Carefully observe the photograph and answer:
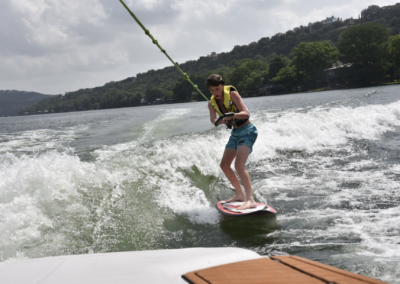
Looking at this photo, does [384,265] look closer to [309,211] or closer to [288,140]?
[309,211]

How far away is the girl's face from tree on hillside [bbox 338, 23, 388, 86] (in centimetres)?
8570

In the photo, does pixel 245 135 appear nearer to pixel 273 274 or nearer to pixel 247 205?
pixel 247 205

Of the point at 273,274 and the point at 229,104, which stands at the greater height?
the point at 229,104

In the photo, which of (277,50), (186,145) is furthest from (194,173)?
(277,50)

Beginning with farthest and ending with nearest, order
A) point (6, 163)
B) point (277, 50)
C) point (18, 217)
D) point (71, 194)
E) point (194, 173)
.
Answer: point (277, 50)
point (194, 173)
point (6, 163)
point (71, 194)
point (18, 217)

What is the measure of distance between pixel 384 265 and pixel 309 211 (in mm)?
2003

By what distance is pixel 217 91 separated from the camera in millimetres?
5605

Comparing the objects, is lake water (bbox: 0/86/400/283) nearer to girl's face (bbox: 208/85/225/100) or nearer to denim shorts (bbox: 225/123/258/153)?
denim shorts (bbox: 225/123/258/153)

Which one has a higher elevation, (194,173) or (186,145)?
(186,145)

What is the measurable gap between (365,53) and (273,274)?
9565 cm

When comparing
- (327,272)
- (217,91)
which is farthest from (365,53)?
(327,272)

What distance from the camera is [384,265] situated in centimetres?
339

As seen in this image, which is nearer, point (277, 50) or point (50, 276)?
point (50, 276)

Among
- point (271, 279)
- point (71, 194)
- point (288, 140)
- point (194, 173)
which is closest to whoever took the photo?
point (271, 279)
